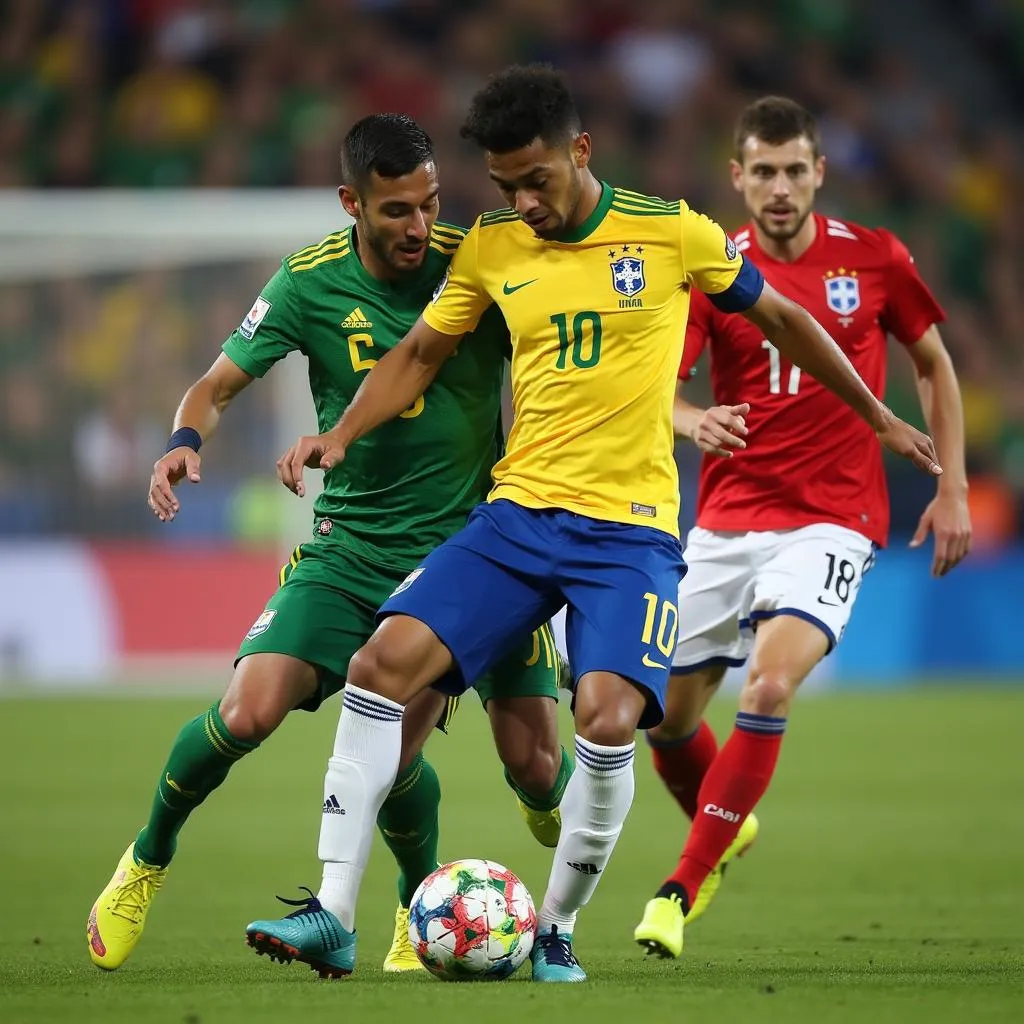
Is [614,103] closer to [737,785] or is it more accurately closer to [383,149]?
[737,785]

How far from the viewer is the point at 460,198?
17.0m

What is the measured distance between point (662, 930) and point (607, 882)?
6.68ft

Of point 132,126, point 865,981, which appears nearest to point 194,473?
point 865,981

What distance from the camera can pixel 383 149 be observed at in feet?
17.2

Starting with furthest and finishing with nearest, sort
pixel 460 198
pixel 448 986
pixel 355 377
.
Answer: pixel 460 198
pixel 355 377
pixel 448 986

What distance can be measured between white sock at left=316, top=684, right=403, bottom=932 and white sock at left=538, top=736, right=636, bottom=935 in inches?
19.3

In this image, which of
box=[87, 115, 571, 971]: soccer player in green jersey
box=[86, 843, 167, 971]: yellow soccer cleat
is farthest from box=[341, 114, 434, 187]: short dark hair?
box=[86, 843, 167, 971]: yellow soccer cleat

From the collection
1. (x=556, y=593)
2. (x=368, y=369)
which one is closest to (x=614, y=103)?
(x=368, y=369)

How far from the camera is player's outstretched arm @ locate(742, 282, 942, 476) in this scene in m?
5.32

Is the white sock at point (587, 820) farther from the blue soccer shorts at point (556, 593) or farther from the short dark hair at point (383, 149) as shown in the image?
the short dark hair at point (383, 149)

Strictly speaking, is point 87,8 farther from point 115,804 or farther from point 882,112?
point 115,804

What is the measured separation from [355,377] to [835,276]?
183 centimetres

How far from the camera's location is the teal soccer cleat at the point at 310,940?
4672 mm

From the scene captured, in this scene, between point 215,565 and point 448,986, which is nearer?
point 448,986
